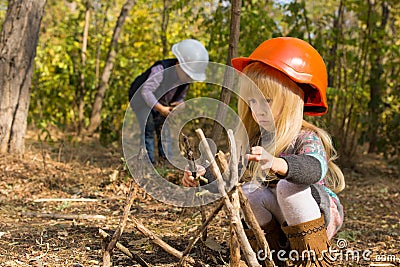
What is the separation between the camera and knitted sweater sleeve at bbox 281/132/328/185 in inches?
68.7

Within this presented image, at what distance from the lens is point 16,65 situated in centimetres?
416

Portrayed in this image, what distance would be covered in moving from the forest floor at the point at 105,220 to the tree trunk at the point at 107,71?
161 cm

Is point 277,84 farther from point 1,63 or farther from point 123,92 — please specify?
point 123,92

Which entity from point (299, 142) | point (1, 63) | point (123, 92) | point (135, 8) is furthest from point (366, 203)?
point (135, 8)

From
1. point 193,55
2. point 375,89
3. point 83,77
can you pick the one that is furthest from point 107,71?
point 375,89

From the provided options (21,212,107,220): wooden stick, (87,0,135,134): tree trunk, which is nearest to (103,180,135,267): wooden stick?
(21,212,107,220): wooden stick

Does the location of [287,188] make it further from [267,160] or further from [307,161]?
[267,160]

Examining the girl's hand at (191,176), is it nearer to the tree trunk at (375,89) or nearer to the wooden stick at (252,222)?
the wooden stick at (252,222)

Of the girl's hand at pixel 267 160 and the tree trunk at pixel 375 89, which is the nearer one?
the girl's hand at pixel 267 160

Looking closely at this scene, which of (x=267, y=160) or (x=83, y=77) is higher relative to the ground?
(x=267, y=160)

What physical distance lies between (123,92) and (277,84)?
4677 millimetres

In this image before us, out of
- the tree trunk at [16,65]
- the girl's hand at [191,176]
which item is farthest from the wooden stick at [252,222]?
the tree trunk at [16,65]

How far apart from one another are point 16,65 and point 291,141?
2834 mm

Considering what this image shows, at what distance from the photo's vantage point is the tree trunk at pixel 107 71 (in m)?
6.10
